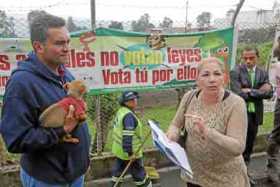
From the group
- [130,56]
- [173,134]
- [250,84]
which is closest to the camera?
[173,134]

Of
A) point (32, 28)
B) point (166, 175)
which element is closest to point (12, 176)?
point (166, 175)

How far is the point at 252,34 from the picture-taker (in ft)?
22.7

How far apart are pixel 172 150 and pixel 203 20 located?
396 centimetres

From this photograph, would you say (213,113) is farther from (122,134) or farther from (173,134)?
(122,134)

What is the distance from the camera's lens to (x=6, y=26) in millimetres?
4660

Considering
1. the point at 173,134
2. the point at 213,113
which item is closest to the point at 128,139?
the point at 173,134

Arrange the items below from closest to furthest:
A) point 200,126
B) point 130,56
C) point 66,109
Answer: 1. point 66,109
2. point 200,126
3. point 130,56

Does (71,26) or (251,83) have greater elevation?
(71,26)

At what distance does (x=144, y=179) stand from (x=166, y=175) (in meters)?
0.86

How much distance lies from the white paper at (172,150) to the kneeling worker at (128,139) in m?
1.71

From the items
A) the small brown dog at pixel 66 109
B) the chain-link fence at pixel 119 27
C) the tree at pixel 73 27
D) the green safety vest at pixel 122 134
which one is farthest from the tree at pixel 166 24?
the small brown dog at pixel 66 109

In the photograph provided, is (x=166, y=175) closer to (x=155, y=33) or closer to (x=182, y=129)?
(x=155, y=33)

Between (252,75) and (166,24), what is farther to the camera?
(166,24)

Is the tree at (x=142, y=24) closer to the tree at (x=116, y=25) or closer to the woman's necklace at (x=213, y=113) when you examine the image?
the tree at (x=116, y=25)
